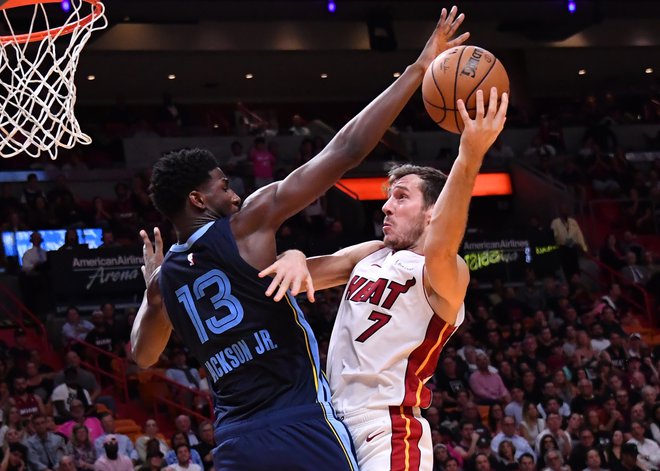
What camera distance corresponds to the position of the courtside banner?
1370 cm

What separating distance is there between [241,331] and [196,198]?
1.63 ft

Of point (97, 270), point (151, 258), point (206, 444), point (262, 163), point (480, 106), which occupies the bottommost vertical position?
point (206, 444)

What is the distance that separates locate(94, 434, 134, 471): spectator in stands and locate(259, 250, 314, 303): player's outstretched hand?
6799mm

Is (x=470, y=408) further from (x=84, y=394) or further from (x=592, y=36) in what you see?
(x=592, y=36)

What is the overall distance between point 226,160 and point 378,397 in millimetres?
14253

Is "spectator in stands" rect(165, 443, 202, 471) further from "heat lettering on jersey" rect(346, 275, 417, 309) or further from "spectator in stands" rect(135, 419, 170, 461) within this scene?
"heat lettering on jersey" rect(346, 275, 417, 309)

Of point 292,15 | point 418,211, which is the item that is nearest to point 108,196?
point 292,15

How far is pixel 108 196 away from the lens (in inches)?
683

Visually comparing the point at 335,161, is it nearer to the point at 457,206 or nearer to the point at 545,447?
→ the point at 457,206

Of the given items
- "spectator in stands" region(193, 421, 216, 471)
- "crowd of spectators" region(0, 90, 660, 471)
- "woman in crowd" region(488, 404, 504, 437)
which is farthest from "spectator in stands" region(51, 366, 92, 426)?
"woman in crowd" region(488, 404, 504, 437)

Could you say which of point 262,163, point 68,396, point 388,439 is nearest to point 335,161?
point 388,439

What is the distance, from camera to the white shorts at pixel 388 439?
4.39 m

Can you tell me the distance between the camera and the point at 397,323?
179 inches

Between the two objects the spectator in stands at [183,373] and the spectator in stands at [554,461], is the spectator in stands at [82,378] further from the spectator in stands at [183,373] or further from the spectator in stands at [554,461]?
the spectator in stands at [554,461]
